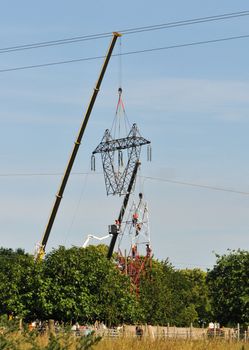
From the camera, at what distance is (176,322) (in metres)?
93.4

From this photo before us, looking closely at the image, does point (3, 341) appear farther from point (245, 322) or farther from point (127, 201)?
point (127, 201)

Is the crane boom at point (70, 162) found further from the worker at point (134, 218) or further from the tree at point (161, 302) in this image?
the worker at point (134, 218)

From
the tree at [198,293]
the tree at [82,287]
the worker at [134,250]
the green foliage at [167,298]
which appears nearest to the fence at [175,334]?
the tree at [82,287]

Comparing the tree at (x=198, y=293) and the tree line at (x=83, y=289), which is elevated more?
the tree at (x=198, y=293)

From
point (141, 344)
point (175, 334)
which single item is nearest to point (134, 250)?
point (175, 334)

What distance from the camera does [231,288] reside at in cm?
6775

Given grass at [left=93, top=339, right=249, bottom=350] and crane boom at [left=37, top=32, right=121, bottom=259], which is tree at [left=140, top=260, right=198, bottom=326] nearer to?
crane boom at [left=37, top=32, right=121, bottom=259]

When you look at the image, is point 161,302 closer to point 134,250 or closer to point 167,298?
point 167,298

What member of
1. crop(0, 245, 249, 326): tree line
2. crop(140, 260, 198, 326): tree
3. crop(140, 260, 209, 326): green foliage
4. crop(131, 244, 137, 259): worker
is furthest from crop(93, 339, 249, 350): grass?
crop(131, 244, 137, 259): worker

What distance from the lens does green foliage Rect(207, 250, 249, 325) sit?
2625 inches

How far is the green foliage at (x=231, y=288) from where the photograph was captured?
219 feet

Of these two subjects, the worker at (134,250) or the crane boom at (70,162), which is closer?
the crane boom at (70,162)

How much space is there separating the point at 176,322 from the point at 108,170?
1715cm

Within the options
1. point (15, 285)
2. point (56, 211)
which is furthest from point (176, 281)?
point (15, 285)
